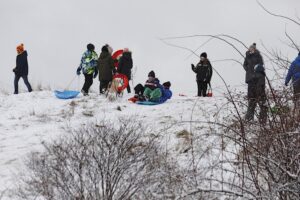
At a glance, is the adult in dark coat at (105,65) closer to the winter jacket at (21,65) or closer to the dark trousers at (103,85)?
the dark trousers at (103,85)

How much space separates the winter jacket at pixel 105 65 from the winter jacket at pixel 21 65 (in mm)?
2497

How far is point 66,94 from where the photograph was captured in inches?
536

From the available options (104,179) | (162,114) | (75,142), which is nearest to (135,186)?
(104,179)

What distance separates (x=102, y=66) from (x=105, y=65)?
86mm

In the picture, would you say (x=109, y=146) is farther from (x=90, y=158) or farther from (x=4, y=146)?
(x=4, y=146)

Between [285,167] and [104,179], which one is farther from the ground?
[285,167]

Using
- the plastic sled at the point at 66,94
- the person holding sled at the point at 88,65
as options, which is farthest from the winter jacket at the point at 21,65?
the person holding sled at the point at 88,65

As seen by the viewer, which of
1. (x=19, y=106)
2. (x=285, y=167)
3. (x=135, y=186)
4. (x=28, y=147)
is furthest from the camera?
(x=19, y=106)

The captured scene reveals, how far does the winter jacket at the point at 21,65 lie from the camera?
14219 mm

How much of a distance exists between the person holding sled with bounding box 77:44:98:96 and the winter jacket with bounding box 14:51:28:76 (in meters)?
1.81

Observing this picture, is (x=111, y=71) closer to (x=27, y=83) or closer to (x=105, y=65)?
(x=105, y=65)

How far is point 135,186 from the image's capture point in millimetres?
5871

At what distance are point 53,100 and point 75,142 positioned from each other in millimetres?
6768

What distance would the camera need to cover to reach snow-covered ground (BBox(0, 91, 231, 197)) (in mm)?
8719
